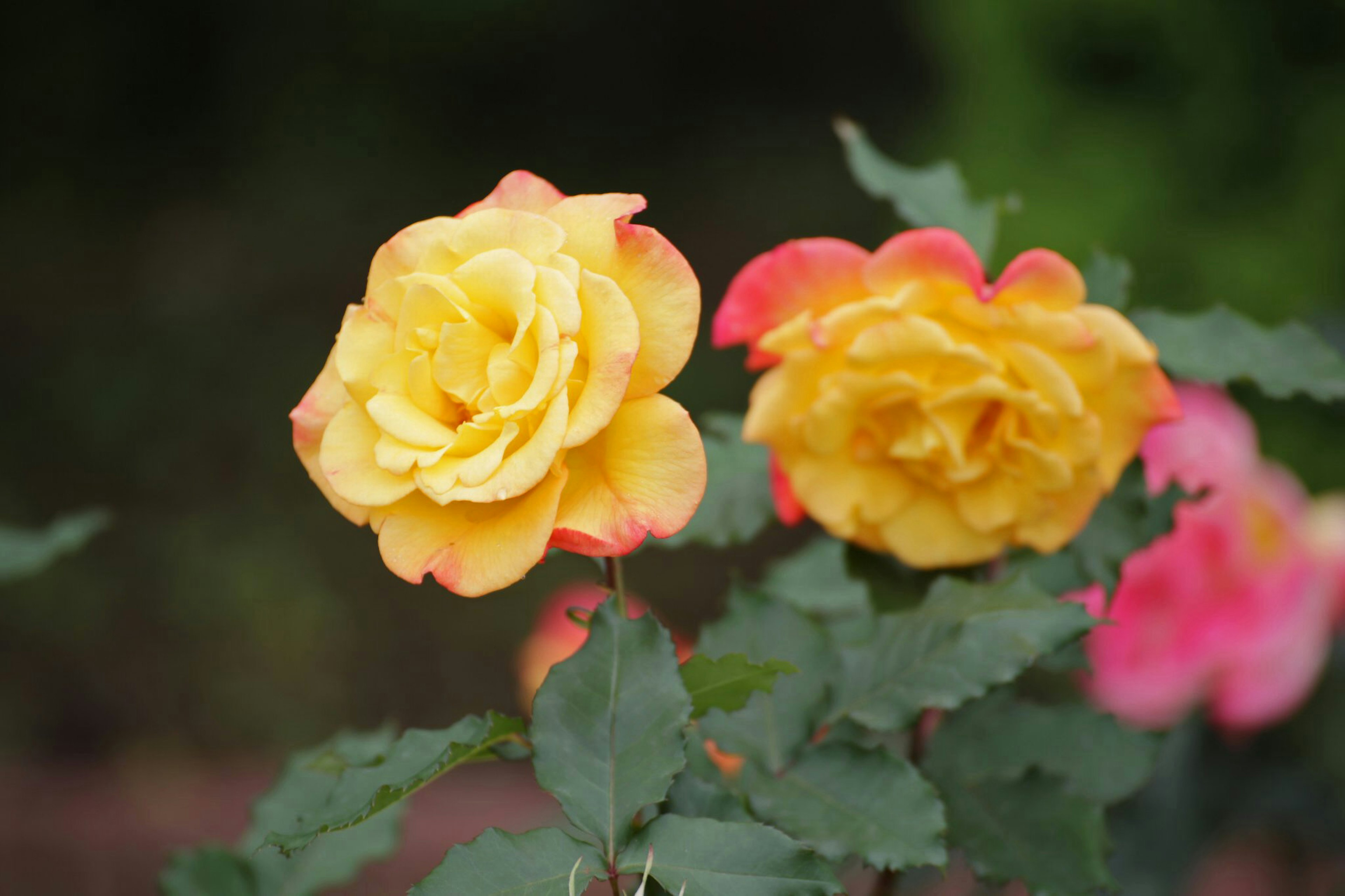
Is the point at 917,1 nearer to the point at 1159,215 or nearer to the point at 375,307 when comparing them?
the point at 1159,215

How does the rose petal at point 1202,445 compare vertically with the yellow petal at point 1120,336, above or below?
below

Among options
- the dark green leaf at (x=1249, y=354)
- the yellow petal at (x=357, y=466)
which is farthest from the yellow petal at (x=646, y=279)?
the dark green leaf at (x=1249, y=354)

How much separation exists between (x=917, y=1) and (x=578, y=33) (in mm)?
1189

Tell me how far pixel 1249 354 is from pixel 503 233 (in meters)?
0.43

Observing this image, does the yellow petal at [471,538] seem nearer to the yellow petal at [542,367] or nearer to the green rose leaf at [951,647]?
the yellow petal at [542,367]

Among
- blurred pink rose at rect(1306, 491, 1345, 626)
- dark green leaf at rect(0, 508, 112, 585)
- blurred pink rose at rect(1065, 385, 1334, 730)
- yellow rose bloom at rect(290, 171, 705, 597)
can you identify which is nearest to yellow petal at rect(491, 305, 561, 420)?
yellow rose bloom at rect(290, 171, 705, 597)

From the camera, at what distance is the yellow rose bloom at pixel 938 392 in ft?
1.98

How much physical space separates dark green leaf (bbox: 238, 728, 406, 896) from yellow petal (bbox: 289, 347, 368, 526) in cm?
27

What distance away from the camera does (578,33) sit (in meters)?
4.41

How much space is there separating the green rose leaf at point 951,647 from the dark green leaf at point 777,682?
0.02 metres

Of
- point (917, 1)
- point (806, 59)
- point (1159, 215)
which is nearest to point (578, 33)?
point (806, 59)

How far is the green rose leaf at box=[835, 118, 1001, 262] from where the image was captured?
2.47 ft

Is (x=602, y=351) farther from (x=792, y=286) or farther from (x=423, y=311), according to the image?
(x=792, y=286)

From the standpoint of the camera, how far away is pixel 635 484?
476 millimetres
